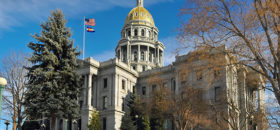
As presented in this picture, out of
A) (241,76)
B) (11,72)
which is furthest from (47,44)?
(241,76)

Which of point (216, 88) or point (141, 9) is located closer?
point (216, 88)

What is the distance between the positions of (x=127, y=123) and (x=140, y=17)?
39.3 m

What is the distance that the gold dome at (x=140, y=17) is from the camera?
83.4m

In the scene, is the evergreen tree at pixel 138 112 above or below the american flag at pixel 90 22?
below

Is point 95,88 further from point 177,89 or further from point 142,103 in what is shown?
point 177,89

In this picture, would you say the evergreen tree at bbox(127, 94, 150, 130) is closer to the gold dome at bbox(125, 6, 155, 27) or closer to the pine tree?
the pine tree

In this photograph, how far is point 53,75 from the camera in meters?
27.6

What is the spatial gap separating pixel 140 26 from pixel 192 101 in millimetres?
46999

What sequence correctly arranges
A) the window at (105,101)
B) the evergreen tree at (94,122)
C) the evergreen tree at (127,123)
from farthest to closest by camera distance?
the window at (105,101), the evergreen tree at (127,123), the evergreen tree at (94,122)

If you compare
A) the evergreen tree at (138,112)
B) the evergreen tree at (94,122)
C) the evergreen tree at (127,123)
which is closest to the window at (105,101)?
the evergreen tree at (94,122)

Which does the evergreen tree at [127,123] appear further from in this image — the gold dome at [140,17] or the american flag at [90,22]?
the gold dome at [140,17]

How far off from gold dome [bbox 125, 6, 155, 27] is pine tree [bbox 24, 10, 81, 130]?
54148mm

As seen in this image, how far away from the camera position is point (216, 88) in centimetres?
5041

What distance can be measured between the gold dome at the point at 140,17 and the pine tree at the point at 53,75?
54.1m
